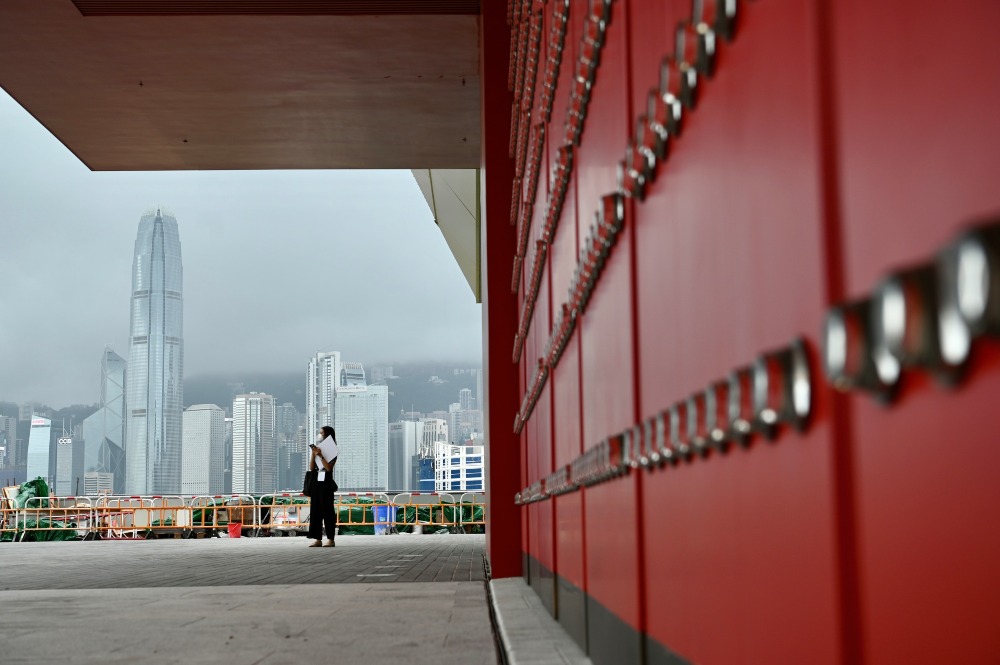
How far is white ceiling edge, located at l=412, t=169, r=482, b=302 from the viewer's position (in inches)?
702

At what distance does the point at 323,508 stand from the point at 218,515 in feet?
42.4

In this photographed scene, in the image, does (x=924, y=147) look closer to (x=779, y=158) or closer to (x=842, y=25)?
(x=842, y=25)

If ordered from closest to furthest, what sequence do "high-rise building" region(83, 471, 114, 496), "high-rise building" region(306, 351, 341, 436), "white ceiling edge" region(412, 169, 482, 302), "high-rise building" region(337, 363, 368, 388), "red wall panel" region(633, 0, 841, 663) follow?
1. "red wall panel" region(633, 0, 841, 663)
2. "white ceiling edge" region(412, 169, 482, 302)
3. "high-rise building" region(306, 351, 341, 436)
4. "high-rise building" region(337, 363, 368, 388)
5. "high-rise building" region(83, 471, 114, 496)

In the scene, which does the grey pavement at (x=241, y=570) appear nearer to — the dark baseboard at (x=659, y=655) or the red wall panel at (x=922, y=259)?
the dark baseboard at (x=659, y=655)

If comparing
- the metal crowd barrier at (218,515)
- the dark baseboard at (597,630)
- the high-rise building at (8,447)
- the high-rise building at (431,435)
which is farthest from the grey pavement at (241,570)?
the high-rise building at (8,447)

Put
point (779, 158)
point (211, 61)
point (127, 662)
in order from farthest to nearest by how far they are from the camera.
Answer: point (211, 61)
point (127, 662)
point (779, 158)

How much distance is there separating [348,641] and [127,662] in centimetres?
72

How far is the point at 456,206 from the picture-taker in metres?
19.7

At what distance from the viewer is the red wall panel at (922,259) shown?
1.55 ft

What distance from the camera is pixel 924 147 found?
0.53 m

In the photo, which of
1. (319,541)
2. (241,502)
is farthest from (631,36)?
(241,502)

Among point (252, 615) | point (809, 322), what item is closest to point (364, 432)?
point (252, 615)

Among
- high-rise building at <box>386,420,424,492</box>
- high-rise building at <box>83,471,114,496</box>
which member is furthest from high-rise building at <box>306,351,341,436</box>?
high-rise building at <box>83,471,114,496</box>

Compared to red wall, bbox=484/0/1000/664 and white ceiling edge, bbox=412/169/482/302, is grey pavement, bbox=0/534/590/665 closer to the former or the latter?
red wall, bbox=484/0/1000/664
